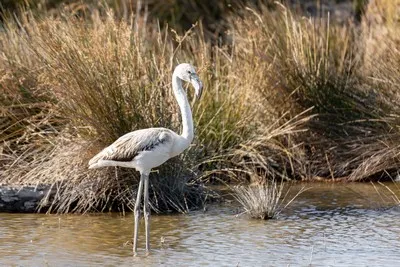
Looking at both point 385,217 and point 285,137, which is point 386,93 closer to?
point 285,137

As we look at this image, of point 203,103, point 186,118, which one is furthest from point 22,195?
point 203,103

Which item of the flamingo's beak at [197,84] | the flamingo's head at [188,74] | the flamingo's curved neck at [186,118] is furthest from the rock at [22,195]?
the flamingo's beak at [197,84]

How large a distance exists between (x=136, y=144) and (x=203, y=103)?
3.31 metres

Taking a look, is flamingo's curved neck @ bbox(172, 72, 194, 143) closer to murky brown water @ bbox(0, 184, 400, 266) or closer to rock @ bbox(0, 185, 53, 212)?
murky brown water @ bbox(0, 184, 400, 266)

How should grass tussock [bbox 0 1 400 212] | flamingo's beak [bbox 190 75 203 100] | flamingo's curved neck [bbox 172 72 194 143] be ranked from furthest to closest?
1. grass tussock [bbox 0 1 400 212]
2. flamingo's curved neck [bbox 172 72 194 143]
3. flamingo's beak [bbox 190 75 203 100]

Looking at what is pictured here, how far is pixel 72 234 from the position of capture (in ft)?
28.7

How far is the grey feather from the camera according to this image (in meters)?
8.27

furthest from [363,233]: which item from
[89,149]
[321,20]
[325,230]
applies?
[321,20]

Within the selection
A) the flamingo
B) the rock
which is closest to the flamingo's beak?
the flamingo

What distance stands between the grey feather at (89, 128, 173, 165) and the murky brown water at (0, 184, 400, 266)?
0.75m

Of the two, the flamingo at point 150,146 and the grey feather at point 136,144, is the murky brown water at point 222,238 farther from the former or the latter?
the grey feather at point 136,144

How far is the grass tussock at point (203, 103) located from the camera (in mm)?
9641

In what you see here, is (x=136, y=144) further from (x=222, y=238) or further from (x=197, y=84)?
(x=222, y=238)

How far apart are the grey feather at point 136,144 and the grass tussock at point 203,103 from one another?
116cm
